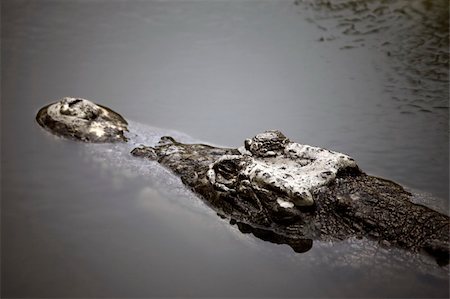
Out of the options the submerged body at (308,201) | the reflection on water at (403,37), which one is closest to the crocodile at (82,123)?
the submerged body at (308,201)

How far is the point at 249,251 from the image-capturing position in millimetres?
2830

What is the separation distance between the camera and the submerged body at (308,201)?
2465 millimetres

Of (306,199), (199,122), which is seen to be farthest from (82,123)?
(306,199)

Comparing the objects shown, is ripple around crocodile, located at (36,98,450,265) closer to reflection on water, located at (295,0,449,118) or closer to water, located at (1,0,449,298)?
water, located at (1,0,449,298)

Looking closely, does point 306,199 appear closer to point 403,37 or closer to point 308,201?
point 308,201

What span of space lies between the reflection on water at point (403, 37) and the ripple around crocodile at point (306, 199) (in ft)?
8.94

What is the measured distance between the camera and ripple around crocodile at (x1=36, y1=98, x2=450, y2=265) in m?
2.47

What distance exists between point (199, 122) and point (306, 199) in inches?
106

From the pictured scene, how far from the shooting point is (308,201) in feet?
8.54

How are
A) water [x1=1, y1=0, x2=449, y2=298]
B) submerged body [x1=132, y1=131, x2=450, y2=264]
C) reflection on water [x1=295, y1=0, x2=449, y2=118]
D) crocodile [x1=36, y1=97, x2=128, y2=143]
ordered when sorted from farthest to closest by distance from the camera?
reflection on water [x1=295, y1=0, x2=449, y2=118] < crocodile [x1=36, y1=97, x2=128, y2=143] < water [x1=1, y1=0, x2=449, y2=298] < submerged body [x1=132, y1=131, x2=450, y2=264]

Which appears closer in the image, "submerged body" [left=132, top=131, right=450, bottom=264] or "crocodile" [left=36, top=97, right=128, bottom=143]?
"submerged body" [left=132, top=131, right=450, bottom=264]

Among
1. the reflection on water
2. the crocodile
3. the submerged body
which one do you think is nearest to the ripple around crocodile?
the submerged body

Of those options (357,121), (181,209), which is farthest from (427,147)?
(181,209)

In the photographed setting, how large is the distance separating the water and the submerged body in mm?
94
